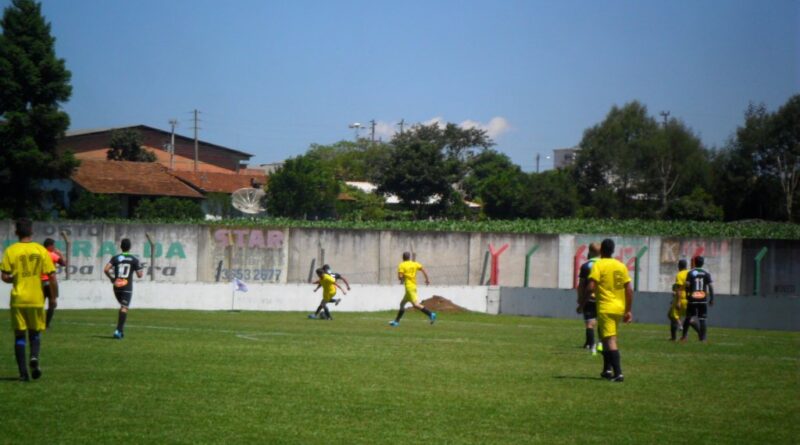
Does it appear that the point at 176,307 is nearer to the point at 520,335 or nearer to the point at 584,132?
the point at 520,335

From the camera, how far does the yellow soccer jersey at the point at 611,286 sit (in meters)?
15.2

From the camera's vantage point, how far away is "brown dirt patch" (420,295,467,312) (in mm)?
42531

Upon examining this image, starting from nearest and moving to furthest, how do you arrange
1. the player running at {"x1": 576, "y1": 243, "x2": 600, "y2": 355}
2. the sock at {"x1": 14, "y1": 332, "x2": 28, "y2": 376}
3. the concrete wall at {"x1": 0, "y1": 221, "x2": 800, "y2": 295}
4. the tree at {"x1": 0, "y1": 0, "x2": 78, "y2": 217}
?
the sock at {"x1": 14, "y1": 332, "x2": 28, "y2": 376}, the player running at {"x1": 576, "y1": 243, "x2": 600, "y2": 355}, the concrete wall at {"x1": 0, "y1": 221, "x2": 800, "y2": 295}, the tree at {"x1": 0, "y1": 0, "x2": 78, "y2": 217}

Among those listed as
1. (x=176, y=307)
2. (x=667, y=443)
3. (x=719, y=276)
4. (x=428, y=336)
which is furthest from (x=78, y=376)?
(x=719, y=276)

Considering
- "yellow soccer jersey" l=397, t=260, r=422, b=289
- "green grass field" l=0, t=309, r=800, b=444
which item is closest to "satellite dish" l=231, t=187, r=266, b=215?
"yellow soccer jersey" l=397, t=260, r=422, b=289

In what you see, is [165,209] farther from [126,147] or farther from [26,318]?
[26,318]

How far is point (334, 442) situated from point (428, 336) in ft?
49.8

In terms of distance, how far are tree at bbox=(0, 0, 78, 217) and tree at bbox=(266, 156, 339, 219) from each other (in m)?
23.8

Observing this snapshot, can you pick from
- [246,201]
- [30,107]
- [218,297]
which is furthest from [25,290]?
[246,201]

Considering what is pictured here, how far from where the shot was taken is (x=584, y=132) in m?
99.4

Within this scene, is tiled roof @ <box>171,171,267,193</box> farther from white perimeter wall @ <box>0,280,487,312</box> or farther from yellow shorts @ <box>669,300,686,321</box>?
yellow shorts @ <box>669,300,686,321</box>

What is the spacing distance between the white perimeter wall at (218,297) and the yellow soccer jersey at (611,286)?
26.7m

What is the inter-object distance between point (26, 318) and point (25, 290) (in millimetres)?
394

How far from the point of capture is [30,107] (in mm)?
65250
